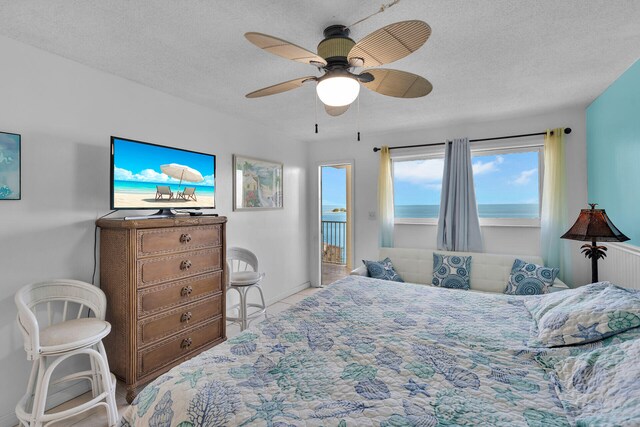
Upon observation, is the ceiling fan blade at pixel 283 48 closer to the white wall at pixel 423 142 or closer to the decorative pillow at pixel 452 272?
the white wall at pixel 423 142

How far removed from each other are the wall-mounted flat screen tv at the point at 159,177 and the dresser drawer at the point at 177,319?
0.87m

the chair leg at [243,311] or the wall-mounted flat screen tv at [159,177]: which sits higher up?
the wall-mounted flat screen tv at [159,177]

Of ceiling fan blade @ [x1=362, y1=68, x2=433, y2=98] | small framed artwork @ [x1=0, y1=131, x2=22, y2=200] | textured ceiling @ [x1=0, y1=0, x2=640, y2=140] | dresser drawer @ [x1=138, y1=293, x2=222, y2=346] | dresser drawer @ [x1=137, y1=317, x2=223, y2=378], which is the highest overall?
textured ceiling @ [x1=0, y1=0, x2=640, y2=140]

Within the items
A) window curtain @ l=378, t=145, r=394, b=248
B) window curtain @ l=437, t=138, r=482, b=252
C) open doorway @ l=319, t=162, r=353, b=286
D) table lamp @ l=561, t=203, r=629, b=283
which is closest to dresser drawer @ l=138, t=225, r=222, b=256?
window curtain @ l=378, t=145, r=394, b=248

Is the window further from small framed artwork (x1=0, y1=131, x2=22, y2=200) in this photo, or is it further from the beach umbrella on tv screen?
small framed artwork (x1=0, y1=131, x2=22, y2=200)

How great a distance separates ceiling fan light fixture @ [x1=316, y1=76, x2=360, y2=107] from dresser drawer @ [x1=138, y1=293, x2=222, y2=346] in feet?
6.76

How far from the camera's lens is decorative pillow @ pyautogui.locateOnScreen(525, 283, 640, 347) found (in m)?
1.46

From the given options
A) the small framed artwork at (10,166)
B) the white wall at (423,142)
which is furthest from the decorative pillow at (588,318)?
the small framed artwork at (10,166)

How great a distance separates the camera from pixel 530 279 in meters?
3.25

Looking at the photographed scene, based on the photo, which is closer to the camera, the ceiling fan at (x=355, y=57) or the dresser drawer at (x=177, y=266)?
the ceiling fan at (x=355, y=57)

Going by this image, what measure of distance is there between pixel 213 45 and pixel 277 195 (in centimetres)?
256

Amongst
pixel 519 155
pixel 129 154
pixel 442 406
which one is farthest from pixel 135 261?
pixel 519 155

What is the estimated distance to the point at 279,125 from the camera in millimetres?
4121

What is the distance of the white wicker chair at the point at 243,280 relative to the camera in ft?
10.6
